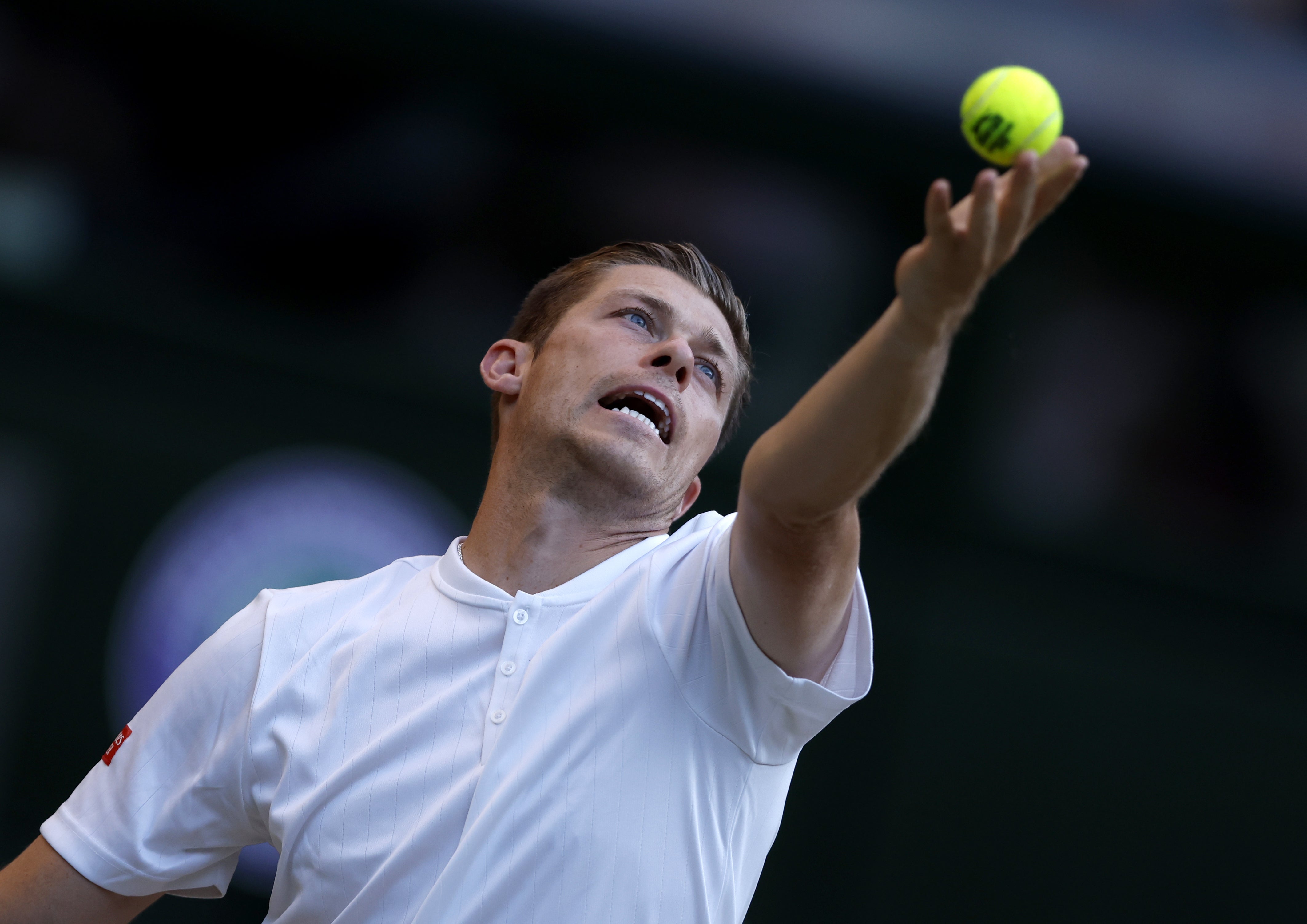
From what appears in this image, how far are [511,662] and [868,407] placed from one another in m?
0.85

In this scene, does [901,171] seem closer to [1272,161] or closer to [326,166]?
[1272,161]

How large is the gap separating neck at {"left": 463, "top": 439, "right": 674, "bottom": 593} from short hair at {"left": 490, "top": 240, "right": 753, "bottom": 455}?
32 cm

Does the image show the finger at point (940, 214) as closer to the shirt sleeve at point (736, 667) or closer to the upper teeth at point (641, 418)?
the shirt sleeve at point (736, 667)

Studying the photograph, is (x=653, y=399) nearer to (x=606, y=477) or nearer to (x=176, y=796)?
(x=606, y=477)

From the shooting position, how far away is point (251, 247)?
6844 mm

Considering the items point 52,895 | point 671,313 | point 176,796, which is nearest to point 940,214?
point 671,313

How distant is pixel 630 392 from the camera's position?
8.31 feet

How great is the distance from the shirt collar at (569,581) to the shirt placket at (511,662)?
3 cm

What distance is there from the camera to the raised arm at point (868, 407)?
1608 millimetres

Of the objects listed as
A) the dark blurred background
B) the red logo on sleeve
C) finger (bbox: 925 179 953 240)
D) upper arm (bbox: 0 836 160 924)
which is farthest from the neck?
the dark blurred background

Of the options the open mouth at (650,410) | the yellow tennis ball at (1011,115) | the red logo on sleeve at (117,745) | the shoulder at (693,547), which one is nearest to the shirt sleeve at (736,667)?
the shoulder at (693,547)

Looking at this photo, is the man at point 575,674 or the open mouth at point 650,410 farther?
the open mouth at point 650,410

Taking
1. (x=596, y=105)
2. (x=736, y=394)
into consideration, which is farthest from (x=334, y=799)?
(x=596, y=105)

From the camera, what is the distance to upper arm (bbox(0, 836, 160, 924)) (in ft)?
7.89
